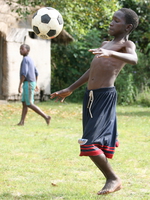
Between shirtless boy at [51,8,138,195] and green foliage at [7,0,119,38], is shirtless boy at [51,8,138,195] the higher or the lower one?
the lower one

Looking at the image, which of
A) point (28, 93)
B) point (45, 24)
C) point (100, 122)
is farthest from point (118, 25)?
point (28, 93)

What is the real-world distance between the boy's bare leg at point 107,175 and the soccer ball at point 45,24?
313 cm

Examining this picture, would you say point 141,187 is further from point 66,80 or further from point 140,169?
point 66,80

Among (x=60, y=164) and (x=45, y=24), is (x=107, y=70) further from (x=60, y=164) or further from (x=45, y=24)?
(x=45, y=24)

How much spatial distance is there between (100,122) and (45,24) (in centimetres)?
300

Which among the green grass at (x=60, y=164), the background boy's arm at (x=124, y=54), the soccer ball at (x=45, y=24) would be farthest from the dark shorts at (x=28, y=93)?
the background boy's arm at (x=124, y=54)

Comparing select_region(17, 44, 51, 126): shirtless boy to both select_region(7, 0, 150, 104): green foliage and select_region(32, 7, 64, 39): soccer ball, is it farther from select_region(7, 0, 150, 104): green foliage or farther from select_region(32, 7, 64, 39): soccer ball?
select_region(7, 0, 150, 104): green foliage

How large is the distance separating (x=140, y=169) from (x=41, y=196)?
153 centimetres

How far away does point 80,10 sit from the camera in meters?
12.8

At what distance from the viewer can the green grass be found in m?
3.84

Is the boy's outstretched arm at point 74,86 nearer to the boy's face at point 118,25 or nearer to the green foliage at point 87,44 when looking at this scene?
the boy's face at point 118,25

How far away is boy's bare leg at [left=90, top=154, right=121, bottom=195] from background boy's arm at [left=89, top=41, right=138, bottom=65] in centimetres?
90

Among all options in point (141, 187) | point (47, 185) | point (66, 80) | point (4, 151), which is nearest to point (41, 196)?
point (47, 185)

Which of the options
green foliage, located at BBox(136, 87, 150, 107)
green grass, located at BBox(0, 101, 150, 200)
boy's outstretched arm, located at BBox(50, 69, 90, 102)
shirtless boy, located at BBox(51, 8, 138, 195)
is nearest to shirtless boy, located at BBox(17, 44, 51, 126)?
green grass, located at BBox(0, 101, 150, 200)
